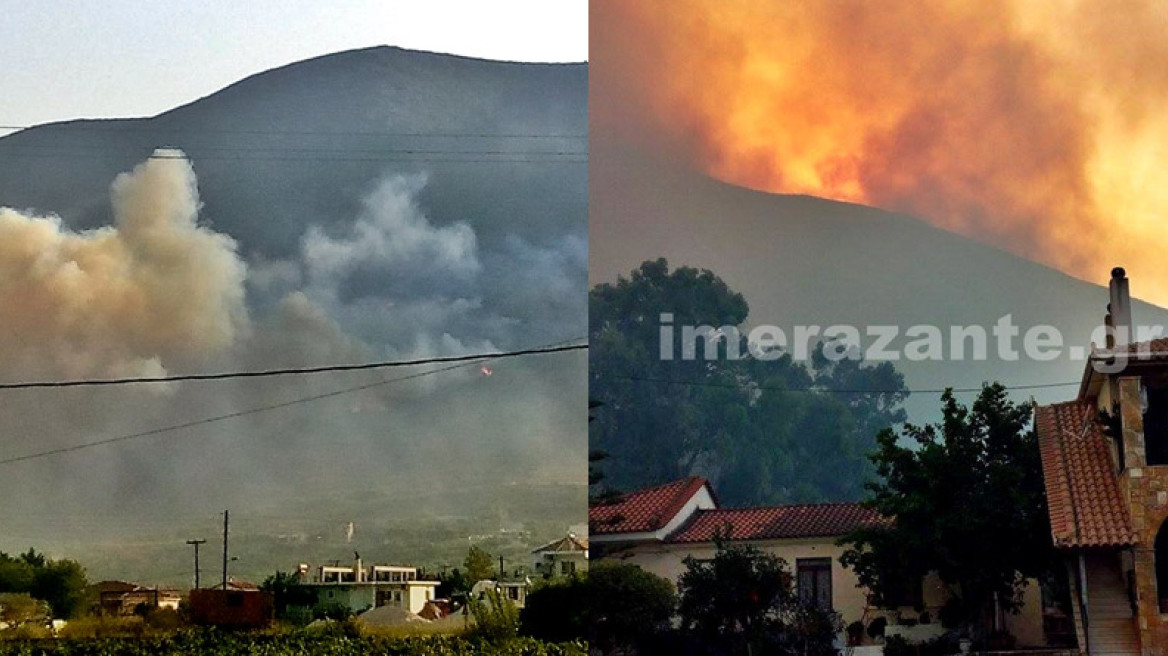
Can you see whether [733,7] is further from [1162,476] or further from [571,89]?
[1162,476]

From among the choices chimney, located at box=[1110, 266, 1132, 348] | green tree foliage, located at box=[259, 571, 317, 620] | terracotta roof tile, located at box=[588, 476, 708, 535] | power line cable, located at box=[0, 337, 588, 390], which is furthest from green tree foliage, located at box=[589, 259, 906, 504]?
green tree foliage, located at box=[259, 571, 317, 620]


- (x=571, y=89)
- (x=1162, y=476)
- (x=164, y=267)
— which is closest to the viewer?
(x=1162, y=476)

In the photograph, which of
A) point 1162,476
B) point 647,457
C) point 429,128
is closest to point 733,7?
point 429,128

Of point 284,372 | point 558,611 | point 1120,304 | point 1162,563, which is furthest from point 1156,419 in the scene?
point 284,372

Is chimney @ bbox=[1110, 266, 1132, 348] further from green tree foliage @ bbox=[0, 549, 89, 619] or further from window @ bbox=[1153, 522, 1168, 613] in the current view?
green tree foliage @ bbox=[0, 549, 89, 619]

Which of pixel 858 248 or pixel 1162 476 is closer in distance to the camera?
pixel 1162 476

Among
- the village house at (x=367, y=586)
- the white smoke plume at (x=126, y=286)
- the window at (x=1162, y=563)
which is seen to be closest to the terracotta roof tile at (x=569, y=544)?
the village house at (x=367, y=586)

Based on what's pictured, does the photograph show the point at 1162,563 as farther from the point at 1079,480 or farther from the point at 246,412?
the point at 246,412

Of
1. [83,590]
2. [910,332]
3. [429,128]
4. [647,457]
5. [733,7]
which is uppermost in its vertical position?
[733,7]
